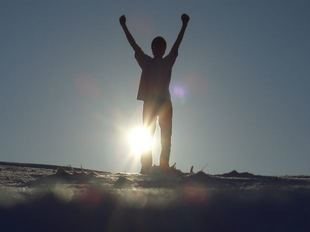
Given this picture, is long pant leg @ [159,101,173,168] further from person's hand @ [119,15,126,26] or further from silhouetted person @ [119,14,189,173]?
person's hand @ [119,15,126,26]

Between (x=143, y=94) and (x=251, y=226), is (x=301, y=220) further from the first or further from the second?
(x=143, y=94)

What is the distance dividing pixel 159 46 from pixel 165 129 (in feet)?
4.49

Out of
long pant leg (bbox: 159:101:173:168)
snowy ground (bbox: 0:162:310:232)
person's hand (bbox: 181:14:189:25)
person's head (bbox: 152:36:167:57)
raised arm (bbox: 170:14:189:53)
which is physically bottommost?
snowy ground (bbox: 0:162:310:232)

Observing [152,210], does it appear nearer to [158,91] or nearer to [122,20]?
[158,91]

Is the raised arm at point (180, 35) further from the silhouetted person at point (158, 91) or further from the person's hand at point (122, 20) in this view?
the person's hand at point (122, 20)

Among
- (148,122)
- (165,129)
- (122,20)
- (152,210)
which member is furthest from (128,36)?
(152,210)

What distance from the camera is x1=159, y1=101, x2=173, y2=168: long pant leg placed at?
36.0 ft

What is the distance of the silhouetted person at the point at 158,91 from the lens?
35.9 ft

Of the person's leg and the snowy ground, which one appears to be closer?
the snowy ground

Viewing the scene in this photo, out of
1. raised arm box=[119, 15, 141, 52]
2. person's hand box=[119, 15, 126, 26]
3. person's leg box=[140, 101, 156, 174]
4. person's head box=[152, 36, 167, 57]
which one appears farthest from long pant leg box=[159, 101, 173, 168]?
person's hand box=[119, 15, 126, 26]

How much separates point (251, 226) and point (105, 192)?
1457 millimetres

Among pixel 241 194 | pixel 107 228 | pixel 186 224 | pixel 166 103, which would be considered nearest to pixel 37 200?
pixel 107 228

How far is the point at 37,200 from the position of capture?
207 inches

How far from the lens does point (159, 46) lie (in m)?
10.9
